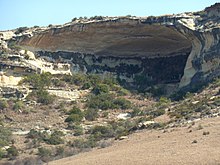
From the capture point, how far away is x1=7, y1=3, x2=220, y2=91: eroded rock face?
4484 centimetres

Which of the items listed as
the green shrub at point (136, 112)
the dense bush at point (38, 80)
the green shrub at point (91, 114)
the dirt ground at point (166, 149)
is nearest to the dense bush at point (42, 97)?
the dense bush at point (38, 80)

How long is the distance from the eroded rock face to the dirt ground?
18543 mm

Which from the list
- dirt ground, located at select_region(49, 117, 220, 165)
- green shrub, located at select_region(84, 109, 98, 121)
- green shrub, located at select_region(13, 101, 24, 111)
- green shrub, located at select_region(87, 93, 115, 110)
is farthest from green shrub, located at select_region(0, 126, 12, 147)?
green shrub, located at select_region(87, 93, 115, 110)

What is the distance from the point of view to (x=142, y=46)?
53312 millimetres

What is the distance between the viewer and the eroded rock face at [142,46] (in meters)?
44.8

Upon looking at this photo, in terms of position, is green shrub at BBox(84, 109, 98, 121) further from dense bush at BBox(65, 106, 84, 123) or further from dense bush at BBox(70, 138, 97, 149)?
dense bush at BBox(70, 138, 97, 149)

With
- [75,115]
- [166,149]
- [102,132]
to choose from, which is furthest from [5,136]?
[166,149]

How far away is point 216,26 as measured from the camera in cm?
4347

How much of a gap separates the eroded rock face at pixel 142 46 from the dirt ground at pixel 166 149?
18.5 metres

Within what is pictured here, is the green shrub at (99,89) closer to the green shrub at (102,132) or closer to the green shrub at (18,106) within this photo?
the green shrub at (18,106)

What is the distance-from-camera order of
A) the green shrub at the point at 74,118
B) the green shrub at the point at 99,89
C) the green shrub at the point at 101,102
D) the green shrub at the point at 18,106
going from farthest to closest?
the green shrub at the point at 99,89
the green shrub at the point at 101,102
the green shrub at the point at 18,106
the green shrub at the point at 74,118

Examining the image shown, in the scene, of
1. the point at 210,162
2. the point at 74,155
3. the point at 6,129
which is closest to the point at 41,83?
the point at 6,129

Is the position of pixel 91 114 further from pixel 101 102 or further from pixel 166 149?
pixel 166 149

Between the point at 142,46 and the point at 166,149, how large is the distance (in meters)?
33.5
